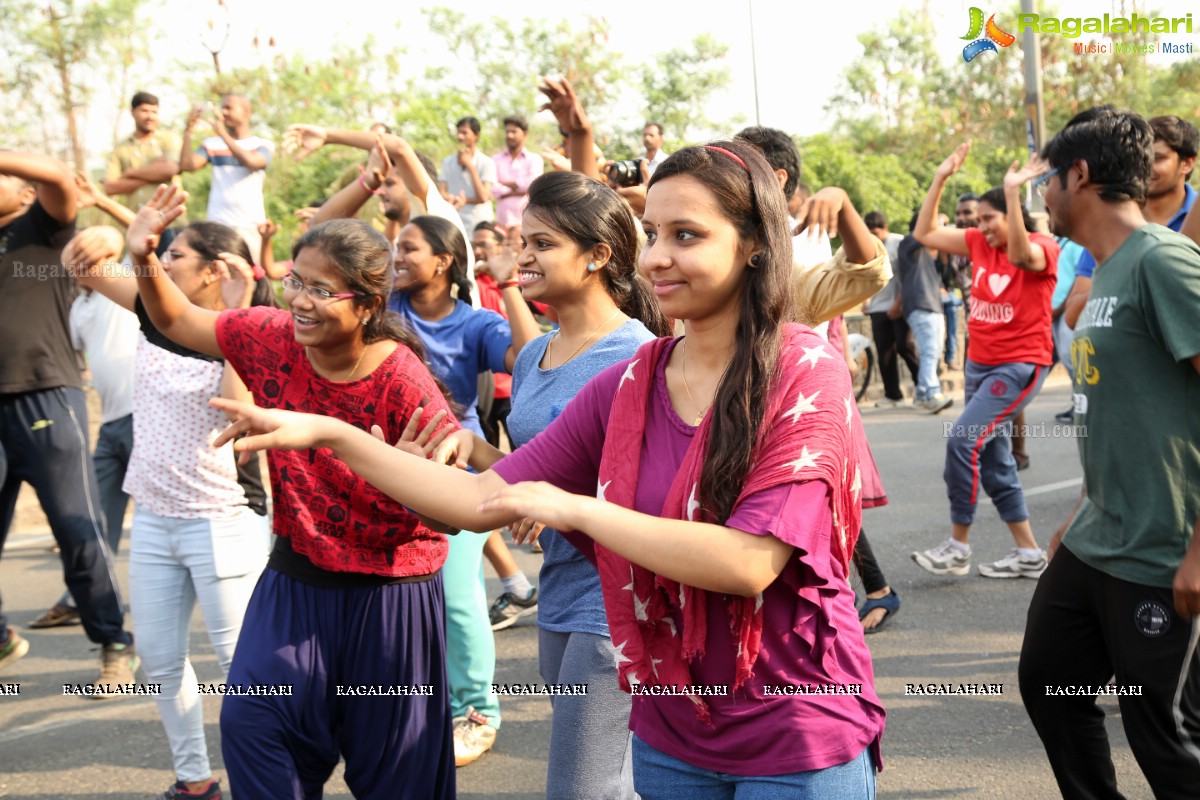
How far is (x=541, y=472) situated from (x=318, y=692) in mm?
1211

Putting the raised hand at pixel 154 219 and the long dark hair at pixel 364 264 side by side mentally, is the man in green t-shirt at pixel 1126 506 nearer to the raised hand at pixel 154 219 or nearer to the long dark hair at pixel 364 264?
the long dark hair at pixel 364 264

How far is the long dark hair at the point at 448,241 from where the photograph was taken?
5.25m

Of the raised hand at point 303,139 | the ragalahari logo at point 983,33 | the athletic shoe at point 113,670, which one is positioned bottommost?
the athletic shoe at point 113,670

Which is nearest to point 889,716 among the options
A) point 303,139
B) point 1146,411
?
point 1146,411

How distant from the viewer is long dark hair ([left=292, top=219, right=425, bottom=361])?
3.49 m

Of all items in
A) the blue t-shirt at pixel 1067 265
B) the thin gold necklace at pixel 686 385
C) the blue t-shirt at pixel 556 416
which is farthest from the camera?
the blue t-shirt at pixel 1067 265

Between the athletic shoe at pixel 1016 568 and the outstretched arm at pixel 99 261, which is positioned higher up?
the outstretched arm at pixel 99 261

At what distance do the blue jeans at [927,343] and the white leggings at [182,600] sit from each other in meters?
9.95

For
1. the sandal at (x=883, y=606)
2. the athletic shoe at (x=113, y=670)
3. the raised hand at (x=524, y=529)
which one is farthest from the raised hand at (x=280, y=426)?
the sandal at (x=883, y=606)

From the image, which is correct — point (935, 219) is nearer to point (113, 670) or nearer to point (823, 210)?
point (823, 210)

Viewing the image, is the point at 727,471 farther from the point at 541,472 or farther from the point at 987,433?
the point at 987,433

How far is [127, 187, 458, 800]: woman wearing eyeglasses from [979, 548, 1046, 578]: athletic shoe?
4.00 metres

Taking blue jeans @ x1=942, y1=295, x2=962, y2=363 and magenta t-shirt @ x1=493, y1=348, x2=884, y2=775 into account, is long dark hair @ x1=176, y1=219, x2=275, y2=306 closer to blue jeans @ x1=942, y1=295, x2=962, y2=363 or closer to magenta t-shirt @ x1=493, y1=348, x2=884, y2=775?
magenta t-shirt @ x1=493, y1=348, x2=884, y2=775

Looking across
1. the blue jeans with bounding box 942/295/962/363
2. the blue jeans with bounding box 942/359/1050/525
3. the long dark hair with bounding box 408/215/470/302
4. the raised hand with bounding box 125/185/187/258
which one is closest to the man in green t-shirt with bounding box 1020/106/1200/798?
the raised hand with bounding box 125/185/187/258
